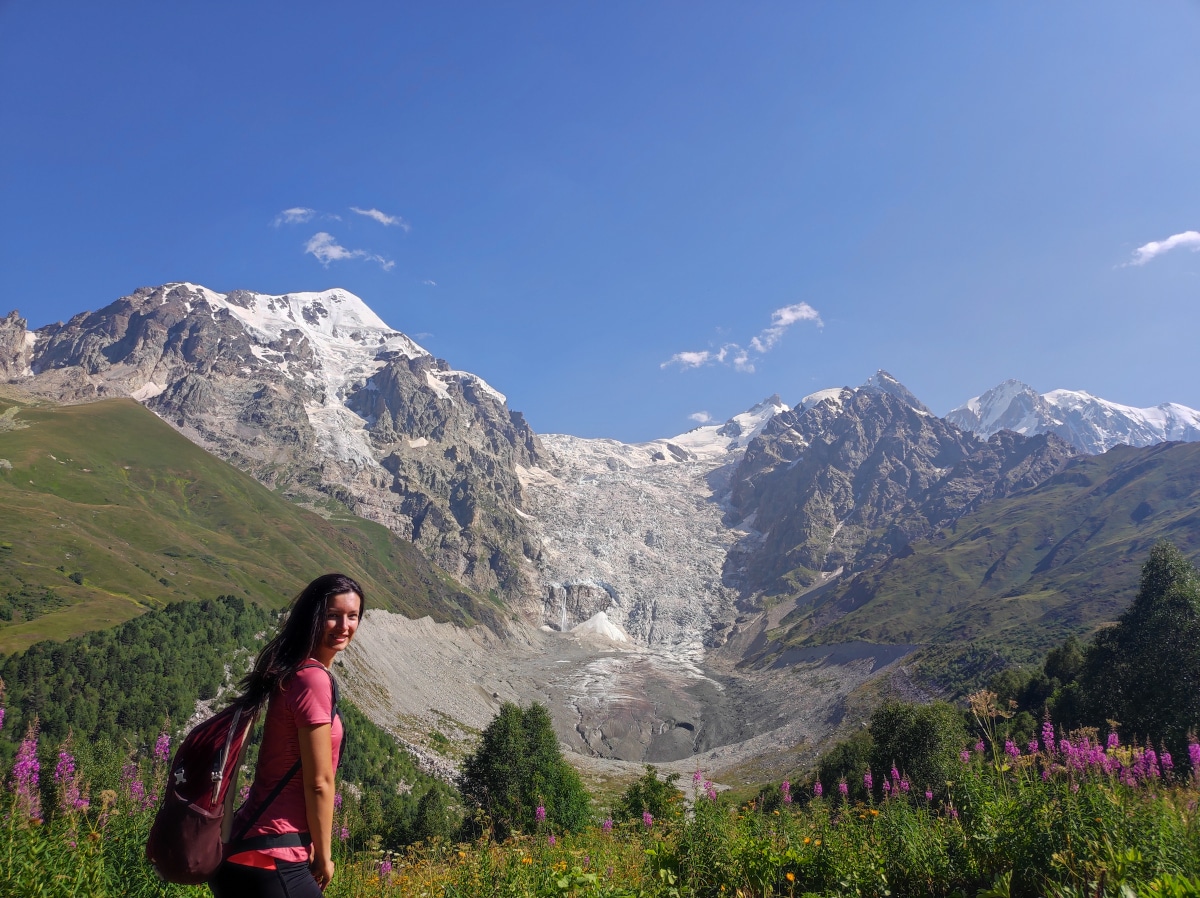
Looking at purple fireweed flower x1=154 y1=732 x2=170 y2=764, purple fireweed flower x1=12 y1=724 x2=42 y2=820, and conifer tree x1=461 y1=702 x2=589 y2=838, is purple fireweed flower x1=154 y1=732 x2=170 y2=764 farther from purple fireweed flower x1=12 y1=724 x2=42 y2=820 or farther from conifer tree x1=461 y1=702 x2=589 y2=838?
conifer tree x1=461 y1=702 x2=589 y2=838

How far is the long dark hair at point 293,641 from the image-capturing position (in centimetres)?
438

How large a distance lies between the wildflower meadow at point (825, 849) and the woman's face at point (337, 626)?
3945mm

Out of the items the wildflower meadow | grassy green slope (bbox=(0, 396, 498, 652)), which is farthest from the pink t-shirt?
grassy green slope (bbox=(0, 396, 498, 652))

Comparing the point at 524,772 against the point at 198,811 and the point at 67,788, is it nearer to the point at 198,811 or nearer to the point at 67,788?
the point at 67,788

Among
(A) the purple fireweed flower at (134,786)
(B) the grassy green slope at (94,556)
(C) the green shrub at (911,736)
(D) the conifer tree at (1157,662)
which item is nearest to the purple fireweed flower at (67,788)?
(A) the purple fireweed flower at (134,786)

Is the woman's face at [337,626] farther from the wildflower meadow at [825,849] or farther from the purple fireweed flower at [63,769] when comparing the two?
the purple fireweed flower at [63,769]

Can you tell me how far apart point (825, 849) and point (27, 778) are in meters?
10.8

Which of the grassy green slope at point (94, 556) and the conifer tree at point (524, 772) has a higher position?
the grassy green slope at point (94, 556)

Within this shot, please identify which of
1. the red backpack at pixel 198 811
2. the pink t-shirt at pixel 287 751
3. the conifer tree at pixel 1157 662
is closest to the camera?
the red backpack at pixel 198 811

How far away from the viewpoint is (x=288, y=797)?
4285 millimetres

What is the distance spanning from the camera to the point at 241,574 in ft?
532

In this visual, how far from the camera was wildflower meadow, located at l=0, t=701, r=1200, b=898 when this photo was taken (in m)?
6.25

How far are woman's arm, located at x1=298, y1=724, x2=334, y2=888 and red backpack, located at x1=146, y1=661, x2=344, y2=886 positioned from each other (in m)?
0.32

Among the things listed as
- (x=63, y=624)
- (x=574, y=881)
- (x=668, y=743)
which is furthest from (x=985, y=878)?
(x=668, y=743)
